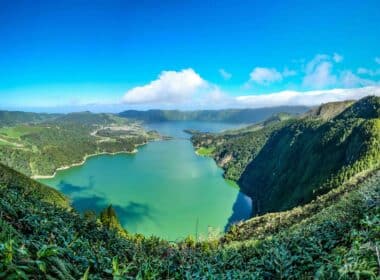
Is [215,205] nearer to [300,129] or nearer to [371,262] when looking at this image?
[300,129]

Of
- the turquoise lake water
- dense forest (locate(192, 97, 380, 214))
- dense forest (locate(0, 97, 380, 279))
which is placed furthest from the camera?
the turquoise lake water

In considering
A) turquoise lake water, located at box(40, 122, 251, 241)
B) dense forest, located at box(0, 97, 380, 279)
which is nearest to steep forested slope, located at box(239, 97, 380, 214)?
dense forest, located at box(0, 97, 380, 279)

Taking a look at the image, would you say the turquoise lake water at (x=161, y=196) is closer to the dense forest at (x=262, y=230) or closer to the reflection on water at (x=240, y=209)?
the reflection on water at (x=240, y=209)

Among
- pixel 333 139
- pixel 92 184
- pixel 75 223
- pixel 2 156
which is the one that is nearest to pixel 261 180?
pixel 333 139

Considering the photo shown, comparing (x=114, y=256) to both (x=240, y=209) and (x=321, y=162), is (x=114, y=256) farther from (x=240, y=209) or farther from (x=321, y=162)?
(x=240, y=209)

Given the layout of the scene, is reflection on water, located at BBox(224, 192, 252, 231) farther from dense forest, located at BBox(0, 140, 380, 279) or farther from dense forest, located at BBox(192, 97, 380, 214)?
dense forest, located at BBox(0, 140, 380, 279)

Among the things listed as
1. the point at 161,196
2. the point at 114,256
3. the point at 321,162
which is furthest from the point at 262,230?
the point at 161,196
